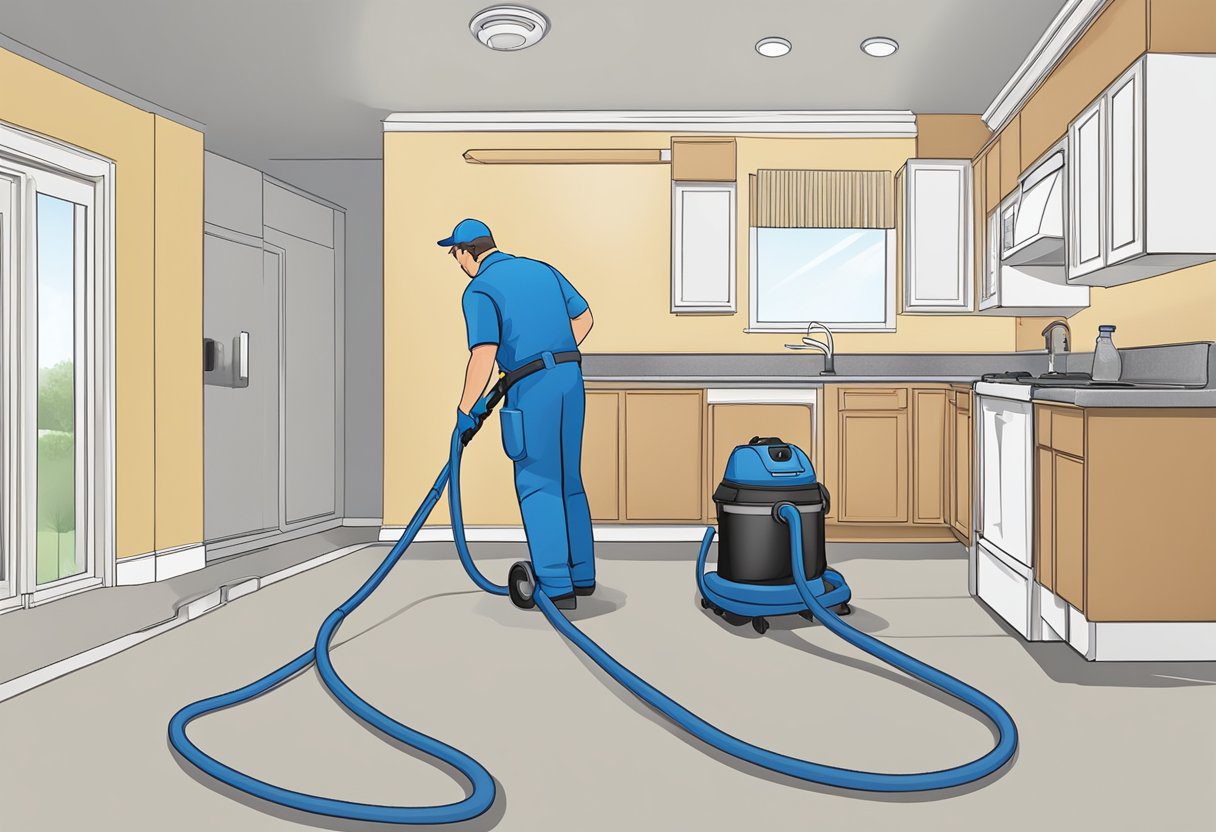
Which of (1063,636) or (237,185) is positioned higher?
(237,185)

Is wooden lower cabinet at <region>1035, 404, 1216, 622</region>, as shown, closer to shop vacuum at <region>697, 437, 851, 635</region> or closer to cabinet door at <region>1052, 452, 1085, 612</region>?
cabinet door at <region>1052, 452, 1085, 612</region>

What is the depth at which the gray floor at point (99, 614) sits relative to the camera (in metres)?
2.69

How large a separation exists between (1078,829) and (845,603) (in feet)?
4.76

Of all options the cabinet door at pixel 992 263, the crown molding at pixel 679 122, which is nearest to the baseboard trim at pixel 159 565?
the crown molding at pixel 679 122

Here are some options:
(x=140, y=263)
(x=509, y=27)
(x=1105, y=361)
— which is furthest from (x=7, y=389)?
(x=1105, y=361)

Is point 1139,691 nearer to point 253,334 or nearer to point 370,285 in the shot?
point 253,334

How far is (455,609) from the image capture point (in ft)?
10.2

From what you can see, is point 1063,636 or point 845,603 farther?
point 845,603

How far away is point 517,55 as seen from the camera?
12.9 feet

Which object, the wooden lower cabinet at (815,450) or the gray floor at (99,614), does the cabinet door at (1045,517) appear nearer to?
the wooden lower cabinet at (815,450)

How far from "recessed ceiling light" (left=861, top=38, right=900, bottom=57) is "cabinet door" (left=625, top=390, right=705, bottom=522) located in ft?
6.10

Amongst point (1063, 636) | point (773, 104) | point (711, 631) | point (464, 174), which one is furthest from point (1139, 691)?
point (464, 174)

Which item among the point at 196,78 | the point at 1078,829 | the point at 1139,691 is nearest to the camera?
the point at 1078,829

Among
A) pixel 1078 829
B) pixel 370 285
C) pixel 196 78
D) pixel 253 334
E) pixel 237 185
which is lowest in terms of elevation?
pixel 1078 829
